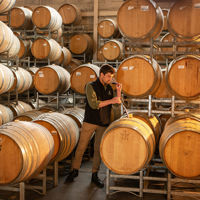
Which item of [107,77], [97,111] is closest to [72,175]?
[97,111]

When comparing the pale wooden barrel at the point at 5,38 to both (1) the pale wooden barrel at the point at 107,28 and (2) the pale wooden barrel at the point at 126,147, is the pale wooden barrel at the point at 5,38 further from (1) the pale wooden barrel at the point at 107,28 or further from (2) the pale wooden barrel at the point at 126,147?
(1) the pale wooden barrel at the point at 107,28

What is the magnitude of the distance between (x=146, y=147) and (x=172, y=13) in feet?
Answer: 6.43

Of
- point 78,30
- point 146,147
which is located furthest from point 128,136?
point 78,30

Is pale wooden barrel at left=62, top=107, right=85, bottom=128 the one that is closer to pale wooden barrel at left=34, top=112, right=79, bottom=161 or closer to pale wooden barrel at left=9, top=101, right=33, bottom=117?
pale wooden barrel at left=34, top=112, right=79, bottom=161

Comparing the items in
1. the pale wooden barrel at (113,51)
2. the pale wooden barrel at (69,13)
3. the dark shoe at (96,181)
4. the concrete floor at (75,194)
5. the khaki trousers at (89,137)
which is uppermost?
the pale wooden barrel at (69,13)

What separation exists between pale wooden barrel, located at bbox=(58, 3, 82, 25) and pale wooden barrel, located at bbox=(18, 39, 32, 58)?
1982 mm

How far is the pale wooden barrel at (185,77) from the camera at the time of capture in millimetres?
4180

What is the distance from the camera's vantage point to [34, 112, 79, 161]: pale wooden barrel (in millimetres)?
4586

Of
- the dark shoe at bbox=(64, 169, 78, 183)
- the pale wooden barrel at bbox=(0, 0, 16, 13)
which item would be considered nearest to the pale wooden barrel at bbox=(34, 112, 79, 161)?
the dark shoe at bbox=(64, 169, 78, 183)

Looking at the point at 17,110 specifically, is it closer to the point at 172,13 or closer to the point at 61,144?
the point at 61,144

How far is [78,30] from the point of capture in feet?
35.4

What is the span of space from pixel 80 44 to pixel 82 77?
3.78 m

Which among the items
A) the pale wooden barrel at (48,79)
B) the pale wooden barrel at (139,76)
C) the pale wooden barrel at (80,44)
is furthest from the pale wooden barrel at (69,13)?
the pale wooden barrel at (139,76)

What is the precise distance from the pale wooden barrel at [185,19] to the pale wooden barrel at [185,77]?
1.14 feet
